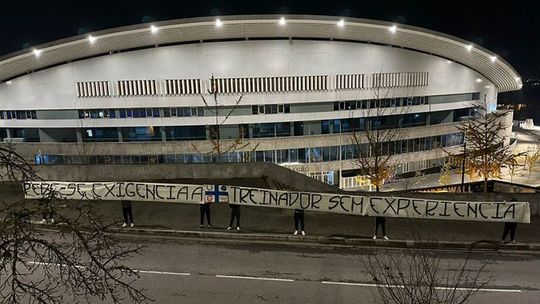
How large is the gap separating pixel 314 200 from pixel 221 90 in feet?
97.7

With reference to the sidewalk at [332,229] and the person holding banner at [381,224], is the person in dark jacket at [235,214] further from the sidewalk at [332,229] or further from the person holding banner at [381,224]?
the person holding banner at [381,224]

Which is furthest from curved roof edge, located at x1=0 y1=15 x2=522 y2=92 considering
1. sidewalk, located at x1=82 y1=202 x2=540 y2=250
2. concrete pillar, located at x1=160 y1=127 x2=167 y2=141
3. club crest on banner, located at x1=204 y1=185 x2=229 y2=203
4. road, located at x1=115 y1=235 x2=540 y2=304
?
road, located at x1=115 y1=235 x2=540 y2=304

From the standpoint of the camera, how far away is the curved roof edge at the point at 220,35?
41219mm

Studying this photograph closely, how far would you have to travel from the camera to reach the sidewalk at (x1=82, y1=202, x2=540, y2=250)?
612 inches

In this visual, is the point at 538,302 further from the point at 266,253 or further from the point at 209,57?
the point at 209,57

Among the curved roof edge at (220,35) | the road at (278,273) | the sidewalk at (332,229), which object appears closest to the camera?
the road at (278,273)

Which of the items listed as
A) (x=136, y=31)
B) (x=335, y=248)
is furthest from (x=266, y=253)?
(x=136, y=31)

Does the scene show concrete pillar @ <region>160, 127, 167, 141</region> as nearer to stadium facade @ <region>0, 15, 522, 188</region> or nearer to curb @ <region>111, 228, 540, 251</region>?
stadium facade @ <region>0, 15, 522, 188</region>

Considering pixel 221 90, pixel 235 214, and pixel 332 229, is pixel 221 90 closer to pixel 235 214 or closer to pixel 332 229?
pixel 235 214

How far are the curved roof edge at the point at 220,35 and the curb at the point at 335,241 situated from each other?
29.9 meters

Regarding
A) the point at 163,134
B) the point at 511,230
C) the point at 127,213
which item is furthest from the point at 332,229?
the point at 163,134

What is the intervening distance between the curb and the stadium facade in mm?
27491

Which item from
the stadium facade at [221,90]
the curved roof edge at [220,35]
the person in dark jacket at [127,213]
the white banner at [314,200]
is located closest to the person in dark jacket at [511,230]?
the white banner at [314,200]

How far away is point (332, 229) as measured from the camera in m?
Answer: 16.9
